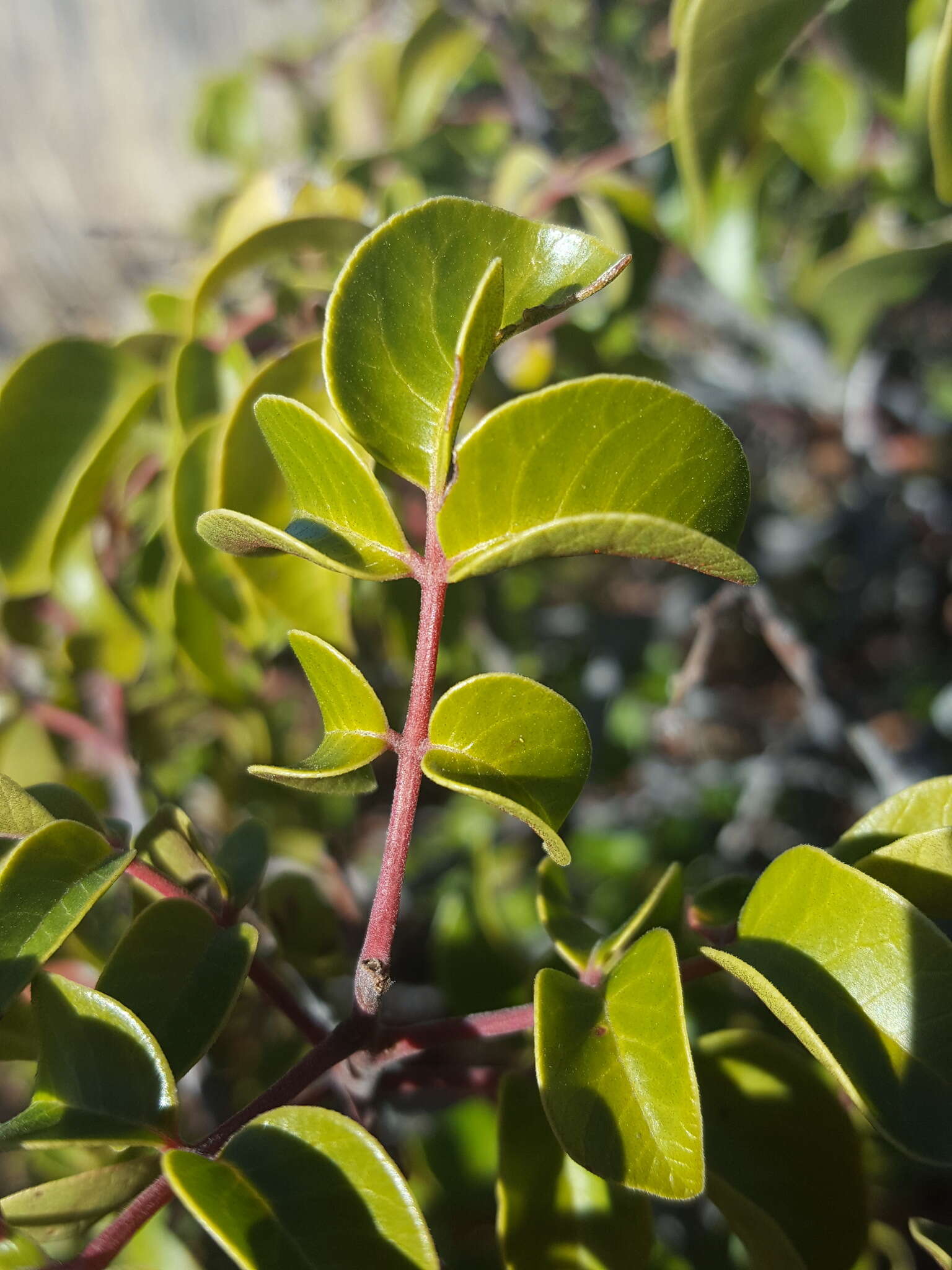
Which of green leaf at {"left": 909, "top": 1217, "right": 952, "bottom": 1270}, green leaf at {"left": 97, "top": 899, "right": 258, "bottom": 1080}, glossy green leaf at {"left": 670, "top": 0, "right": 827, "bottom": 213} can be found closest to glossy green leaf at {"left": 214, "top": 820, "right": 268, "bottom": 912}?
green leaf at {"left": 97, "top": 899, "right": 258, "bottom": 1080}

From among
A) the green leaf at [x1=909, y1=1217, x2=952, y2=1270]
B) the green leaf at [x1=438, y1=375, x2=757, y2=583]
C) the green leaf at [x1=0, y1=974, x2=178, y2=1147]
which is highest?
the green leaf at [x1=438, y1=375, x2=757, y2=583]

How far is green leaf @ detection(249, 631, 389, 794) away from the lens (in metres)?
0.48

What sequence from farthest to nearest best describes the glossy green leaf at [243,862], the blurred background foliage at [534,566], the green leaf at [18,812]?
1. the blurred background foliage at [534,566]
2. the glossy green leaf at [243,862]
3. the green leaf at [18,812]

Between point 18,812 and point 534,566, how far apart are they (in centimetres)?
156

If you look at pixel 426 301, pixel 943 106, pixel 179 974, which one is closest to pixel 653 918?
pixel 179 974

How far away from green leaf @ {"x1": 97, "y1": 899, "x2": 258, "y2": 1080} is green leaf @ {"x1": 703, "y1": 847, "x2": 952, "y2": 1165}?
27 cm

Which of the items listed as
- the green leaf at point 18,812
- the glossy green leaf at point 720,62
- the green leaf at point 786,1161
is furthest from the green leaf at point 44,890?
the glossy green leaf at point 720,62

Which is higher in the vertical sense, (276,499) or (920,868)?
(276,499)

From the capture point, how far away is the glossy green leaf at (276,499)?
740 millimetres

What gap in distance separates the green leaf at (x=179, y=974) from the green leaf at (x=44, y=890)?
0.20 ft

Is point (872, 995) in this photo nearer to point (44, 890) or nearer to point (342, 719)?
point (342, 719)

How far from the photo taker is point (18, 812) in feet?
1.73

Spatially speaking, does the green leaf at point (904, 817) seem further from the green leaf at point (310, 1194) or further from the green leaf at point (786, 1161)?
the green leaf at point (310, 1194)

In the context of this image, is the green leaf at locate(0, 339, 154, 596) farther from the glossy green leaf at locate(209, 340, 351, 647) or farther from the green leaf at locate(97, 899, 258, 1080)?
the green leaf at locate(97, 899, 258, 1080)
